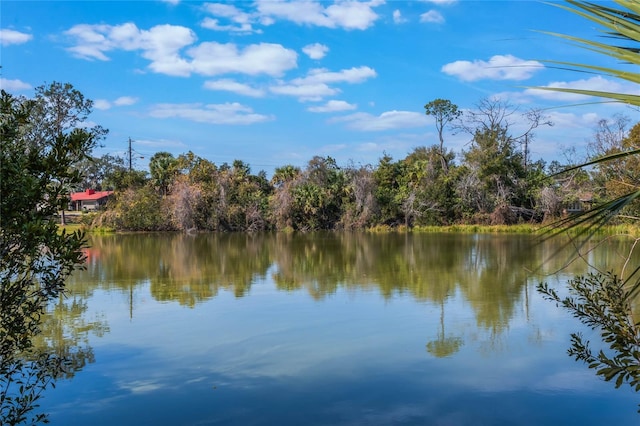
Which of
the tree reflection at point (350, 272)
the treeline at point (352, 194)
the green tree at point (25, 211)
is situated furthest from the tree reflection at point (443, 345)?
the treeline at point (352, 194)

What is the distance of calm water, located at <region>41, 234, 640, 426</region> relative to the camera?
4648 millimetres

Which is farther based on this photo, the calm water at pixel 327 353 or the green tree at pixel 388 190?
the green tree at pixel 388 190

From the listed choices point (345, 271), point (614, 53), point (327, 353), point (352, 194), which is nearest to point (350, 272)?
point (345, 271)

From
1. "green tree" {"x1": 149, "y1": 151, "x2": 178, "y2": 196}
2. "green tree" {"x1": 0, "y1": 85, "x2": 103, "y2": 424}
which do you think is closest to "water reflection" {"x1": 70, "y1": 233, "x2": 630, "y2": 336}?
"green tree" {"x1": 0, "y1": 85, "x2": 103, "y2": 424}

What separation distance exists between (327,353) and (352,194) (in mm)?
29300

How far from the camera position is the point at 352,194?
35500 mm

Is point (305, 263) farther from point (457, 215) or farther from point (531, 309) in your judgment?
point (457, 215)

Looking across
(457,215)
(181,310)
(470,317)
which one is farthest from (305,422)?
(457,215)

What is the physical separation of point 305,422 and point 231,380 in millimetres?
1306

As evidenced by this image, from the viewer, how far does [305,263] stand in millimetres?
16359

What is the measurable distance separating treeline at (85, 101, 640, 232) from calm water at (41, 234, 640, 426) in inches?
798

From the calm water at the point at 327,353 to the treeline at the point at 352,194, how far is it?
66.5 ft

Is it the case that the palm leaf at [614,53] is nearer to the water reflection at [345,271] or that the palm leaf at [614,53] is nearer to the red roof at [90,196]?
the water reflection at [345,271]

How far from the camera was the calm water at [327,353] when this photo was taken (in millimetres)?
4648
